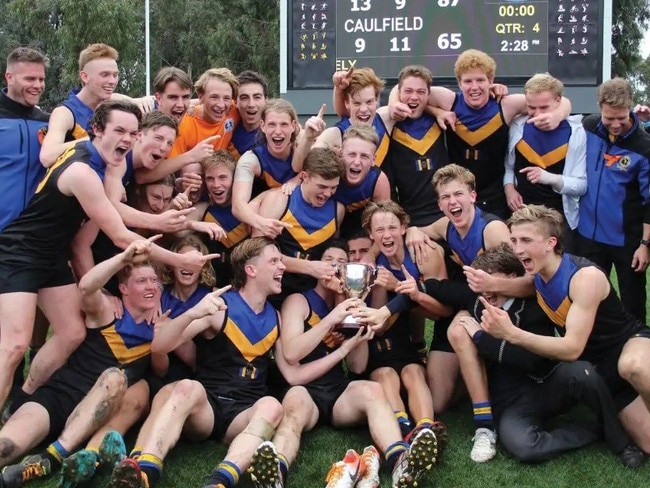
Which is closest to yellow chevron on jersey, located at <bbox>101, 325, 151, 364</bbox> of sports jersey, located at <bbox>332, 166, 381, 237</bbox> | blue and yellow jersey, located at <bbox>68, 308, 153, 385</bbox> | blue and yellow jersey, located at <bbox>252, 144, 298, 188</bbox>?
blue and yellow jersey, located at <bbox>68, 308, 153, 385</bbox>

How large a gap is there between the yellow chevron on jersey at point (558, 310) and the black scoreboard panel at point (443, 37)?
26.6 feet

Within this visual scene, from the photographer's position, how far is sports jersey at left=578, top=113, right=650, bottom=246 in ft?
16.4

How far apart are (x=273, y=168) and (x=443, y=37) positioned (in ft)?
24.5

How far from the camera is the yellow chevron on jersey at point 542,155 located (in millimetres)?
5176

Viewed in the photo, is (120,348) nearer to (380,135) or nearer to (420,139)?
(380,135)

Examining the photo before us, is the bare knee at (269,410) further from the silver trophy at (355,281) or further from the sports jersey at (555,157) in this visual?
the sports jersey at (555,157)

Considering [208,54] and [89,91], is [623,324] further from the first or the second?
[208,54]

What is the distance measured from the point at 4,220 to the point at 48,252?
2.13 ft

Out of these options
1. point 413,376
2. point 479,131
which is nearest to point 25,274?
point 413,376

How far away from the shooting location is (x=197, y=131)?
5340 millimetres

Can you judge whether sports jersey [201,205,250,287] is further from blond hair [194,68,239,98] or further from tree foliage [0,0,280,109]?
tree foliage [0,0,280,109]

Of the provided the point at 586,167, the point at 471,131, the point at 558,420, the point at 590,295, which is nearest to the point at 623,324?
the point at 590,295

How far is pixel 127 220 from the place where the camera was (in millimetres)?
4207

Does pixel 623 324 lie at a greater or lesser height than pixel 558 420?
greater
